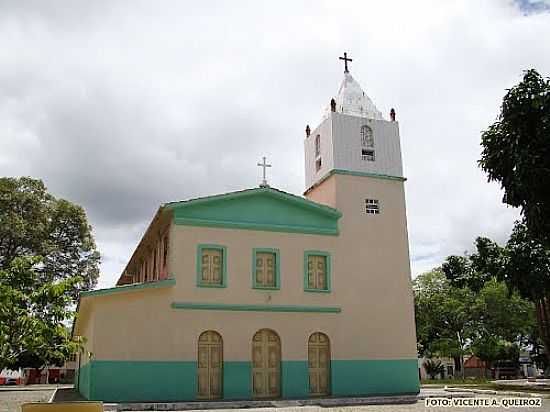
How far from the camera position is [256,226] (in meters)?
22.2

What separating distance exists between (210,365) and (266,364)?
1942 millimetres

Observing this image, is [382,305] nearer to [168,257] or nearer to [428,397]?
[428,397]

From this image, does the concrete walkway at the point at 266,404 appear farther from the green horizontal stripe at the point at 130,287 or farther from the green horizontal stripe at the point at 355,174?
the green horizontal stripe at the point at 355,174

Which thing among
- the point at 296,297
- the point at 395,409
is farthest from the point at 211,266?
the point at 395,409

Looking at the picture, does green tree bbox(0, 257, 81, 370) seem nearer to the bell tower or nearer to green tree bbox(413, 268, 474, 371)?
the bell tower

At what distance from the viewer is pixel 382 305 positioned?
76.1 feet

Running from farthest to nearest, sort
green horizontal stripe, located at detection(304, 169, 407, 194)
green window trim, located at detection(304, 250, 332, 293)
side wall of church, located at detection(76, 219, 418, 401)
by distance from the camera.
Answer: green horizontal stripe, located at detection(304, 169, 407, 194) → green window trim, located at detection(304, 250, 332, 293) → side wall of church, located at detection(76, 219, 418, 401)

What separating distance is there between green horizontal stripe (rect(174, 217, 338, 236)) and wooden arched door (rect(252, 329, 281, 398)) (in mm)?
3582

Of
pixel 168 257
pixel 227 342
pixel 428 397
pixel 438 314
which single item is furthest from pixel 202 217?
pixel 438 314

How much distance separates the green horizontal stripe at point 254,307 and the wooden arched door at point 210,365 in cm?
86

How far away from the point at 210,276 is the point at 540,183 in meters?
10.8

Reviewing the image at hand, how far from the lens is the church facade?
65.4 feet

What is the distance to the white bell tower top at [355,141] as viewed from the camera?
955 inches

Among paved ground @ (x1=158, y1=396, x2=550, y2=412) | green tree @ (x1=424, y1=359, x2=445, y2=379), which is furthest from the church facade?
green tree @ (x1=424, y1=359, x2=445, y2=379)
